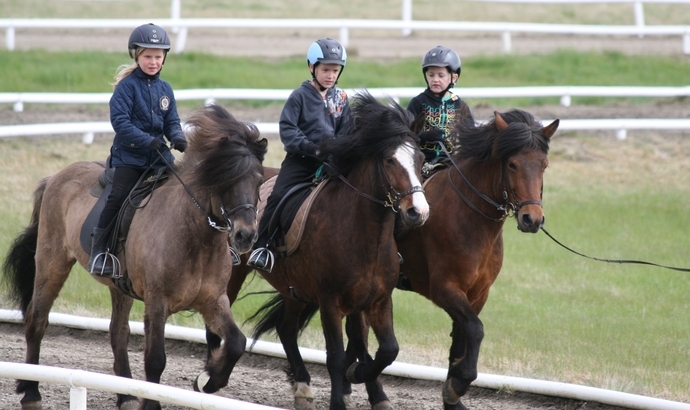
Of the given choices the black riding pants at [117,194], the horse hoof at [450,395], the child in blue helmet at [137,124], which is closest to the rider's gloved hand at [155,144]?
the child in blue helmet at [137,124]

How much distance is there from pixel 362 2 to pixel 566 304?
18630 millimetres

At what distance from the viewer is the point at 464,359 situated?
723 centimetres

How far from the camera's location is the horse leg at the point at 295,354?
7887 millimetres

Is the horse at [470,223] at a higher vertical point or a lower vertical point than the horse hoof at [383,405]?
higher

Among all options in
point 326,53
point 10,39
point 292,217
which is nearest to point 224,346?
point 292,217

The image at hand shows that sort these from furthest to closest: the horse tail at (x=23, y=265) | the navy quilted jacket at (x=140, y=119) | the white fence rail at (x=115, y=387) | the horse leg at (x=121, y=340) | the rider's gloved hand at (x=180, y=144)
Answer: the horse tail at (x=23, y=265), the horse leg at (x=121, y=340), the rider's gloved hand at (x=180, y=144), the navy quilted jacket at (x=140, y=119), the white fence rail at (x=115, y=387)

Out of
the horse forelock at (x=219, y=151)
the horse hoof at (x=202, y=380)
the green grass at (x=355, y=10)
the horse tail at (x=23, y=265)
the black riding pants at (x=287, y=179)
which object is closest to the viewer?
the horse forelock at (x=219, y=151)

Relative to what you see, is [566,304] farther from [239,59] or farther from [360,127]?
[239,59]

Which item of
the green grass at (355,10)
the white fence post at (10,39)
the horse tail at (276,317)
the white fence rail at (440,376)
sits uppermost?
the green grass at (355,10)

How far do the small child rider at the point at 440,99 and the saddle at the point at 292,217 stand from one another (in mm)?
1119

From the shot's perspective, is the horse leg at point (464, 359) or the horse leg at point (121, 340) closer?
the horse leg at point (464, 359)

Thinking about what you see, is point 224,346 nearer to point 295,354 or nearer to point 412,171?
point 295,354

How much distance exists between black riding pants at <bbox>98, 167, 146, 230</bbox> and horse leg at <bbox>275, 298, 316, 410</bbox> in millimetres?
1719

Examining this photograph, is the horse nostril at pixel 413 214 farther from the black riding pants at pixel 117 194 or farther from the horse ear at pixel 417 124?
the black riding pants at pixel 117 194
